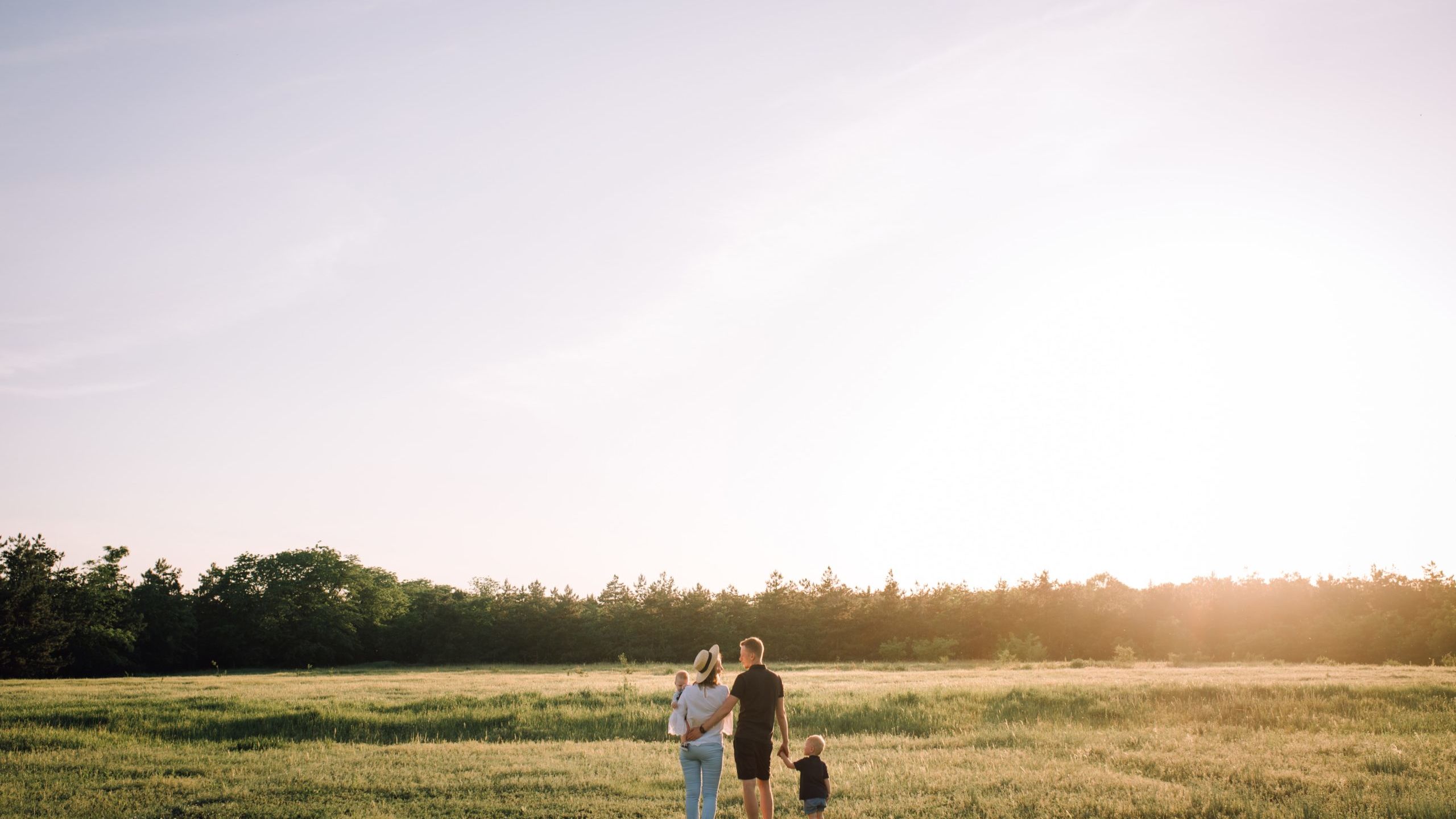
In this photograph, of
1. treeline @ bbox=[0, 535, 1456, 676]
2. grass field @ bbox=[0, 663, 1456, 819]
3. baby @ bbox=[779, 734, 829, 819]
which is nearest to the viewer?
baby @ bbox=[779, 734, 829, 819]

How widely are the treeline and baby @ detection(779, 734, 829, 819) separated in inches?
2320

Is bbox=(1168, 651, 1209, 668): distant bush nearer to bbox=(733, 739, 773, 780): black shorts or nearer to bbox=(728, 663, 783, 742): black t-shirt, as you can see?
bbox=(733, 739, 773, 780): black shorts

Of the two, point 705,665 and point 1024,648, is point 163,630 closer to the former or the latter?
point 1024,648

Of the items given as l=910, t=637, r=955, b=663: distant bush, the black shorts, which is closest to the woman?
the black shorts

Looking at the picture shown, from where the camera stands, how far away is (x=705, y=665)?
10.3 m

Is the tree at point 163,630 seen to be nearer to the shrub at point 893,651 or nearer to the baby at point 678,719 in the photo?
the shrub at point 893,651

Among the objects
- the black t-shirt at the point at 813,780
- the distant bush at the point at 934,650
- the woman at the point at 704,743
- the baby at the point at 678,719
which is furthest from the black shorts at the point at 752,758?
the distant bush at the point at 934,650

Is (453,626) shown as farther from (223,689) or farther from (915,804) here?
(915,804)

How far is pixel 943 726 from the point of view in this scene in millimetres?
22688

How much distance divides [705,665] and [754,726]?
0.95 metres

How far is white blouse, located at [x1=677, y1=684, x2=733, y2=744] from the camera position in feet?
33.0

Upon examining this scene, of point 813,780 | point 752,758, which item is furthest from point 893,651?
point 752,758

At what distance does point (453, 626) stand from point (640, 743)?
7403cm

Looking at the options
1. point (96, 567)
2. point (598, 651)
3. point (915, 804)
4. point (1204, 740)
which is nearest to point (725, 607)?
point (598, 651)
